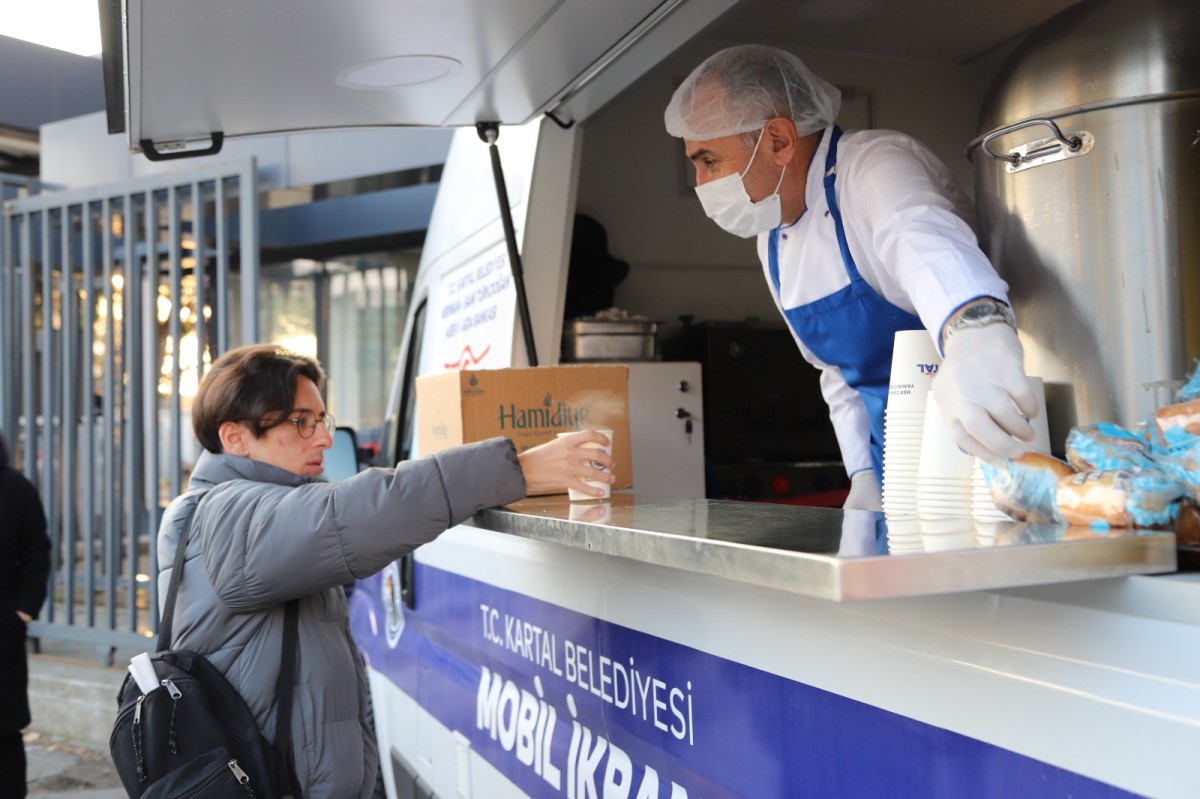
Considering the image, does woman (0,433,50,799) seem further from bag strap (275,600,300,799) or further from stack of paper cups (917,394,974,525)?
stack of paper cups (917,394,974,525)

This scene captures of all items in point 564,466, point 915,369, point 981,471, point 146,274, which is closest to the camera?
point 981,471

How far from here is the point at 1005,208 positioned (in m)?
1.74

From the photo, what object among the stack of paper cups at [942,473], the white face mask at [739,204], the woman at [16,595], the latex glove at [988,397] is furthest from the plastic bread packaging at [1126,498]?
the woman at [16,595]

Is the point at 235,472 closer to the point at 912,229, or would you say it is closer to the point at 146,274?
the point at 912,229

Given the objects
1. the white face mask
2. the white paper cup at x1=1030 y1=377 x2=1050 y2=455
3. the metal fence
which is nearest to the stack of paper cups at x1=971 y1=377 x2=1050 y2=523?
the white paper cup at x1=1030 y1=377 x2=1050 y2=455

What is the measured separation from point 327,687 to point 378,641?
191 cm

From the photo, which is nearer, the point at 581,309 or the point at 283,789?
the point at 283,789

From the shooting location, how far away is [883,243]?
6.45 feet

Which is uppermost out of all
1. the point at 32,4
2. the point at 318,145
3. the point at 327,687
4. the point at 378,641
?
the point at 318,145

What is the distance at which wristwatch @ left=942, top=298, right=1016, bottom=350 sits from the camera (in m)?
1.53

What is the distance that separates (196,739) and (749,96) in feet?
5.51

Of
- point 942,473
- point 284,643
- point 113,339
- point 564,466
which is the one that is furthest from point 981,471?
point 113,339

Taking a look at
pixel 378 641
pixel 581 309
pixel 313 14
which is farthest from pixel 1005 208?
pixel 378 641

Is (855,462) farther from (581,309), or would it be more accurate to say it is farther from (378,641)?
(378,641)
